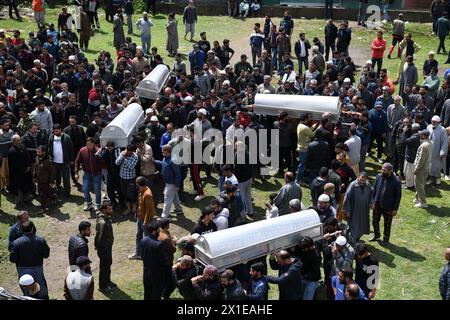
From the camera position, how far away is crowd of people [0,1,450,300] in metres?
9.91

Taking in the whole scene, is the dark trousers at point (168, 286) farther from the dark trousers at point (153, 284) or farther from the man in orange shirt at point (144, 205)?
the man in orange shirt at point (144, 205)

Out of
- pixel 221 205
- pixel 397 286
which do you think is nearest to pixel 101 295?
pixel 221 205

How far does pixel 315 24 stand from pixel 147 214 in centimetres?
1761

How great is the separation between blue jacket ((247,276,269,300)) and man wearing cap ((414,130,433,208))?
19.3ft

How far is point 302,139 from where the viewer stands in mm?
14398

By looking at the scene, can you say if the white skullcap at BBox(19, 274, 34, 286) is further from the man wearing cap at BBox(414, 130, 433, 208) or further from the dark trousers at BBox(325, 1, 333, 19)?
the dark trousers at BBox(325, 1, 333, 19)

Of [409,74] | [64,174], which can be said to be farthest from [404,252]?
[409,74]

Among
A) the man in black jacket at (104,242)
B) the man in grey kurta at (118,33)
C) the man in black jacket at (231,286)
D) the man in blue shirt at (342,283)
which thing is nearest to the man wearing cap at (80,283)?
the man in black jacket at (104,242)

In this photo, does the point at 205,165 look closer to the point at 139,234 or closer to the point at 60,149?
the point at 60,149

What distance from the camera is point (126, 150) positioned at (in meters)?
13.1

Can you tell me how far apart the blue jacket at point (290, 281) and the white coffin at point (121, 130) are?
208 inches

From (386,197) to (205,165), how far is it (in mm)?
4573

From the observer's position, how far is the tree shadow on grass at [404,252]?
12.1 metres

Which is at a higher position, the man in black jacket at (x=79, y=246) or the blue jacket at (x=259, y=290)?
the man in black jacket at (x=79, y=246)
